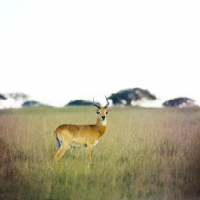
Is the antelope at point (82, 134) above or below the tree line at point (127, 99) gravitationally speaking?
below

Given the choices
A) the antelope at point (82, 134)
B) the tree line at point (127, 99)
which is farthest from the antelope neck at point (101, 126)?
the tree line at point (127, 99)

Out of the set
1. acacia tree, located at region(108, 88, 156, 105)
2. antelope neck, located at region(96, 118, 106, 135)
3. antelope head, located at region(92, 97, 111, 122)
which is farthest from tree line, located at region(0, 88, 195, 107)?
antelope neck, located at region(96, 118, 106, 135)

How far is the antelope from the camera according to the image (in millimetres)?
4309

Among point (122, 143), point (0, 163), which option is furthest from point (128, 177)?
point (0, 163)

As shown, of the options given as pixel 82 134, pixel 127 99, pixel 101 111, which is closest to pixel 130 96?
pixel 127 99

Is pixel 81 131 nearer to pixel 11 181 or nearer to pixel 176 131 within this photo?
pixel 11 181

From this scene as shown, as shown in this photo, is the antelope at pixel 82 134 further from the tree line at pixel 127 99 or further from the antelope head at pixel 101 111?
the tree line at pixel 127 99

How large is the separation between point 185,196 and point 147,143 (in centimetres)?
82

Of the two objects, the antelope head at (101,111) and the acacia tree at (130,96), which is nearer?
the antelope head at (101,111)

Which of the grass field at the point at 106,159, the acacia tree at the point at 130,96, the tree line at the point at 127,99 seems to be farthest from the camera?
the acacia tree at the point at 130,96

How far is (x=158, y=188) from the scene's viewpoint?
4.62 meters

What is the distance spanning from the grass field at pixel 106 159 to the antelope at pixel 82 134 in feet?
0.21

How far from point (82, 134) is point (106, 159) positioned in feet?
1.46

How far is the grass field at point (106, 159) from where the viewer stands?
4266 mm
